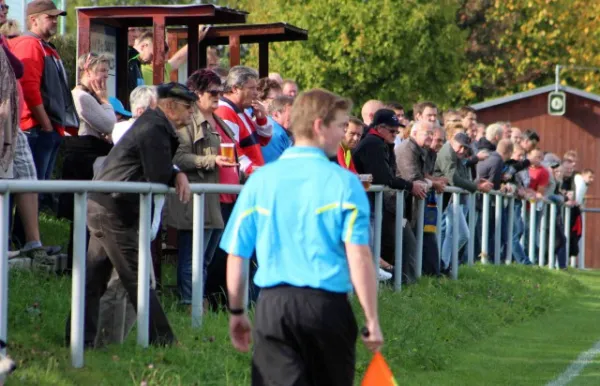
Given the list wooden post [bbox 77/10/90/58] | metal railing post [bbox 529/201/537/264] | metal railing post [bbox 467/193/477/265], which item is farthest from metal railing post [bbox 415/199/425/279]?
metal railing post [bbox 529/201/537/264]

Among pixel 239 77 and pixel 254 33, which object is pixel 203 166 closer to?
pixel 239 77

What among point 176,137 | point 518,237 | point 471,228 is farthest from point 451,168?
point 176,137

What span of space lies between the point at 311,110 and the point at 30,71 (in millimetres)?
5421

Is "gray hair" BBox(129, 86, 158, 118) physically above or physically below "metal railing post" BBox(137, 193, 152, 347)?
above

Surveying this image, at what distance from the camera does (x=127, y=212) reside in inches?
348

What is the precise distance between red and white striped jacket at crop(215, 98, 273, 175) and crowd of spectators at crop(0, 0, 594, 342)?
1 cm

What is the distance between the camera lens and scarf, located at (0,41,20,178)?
988cm

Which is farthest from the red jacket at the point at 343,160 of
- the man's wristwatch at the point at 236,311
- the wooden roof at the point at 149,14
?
the man's wristwatch at the point at 236,311

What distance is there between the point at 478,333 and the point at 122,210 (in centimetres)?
542

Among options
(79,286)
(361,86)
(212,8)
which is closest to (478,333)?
(212,8)

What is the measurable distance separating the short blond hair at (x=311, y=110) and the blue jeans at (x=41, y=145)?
5.40m

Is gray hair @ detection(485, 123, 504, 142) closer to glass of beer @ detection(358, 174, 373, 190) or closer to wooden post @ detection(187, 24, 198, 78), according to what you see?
wooden post @ detection(187, 24, 198, 78)

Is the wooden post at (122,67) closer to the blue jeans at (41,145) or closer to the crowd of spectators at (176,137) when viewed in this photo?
the crowd of spectators at (176,137)

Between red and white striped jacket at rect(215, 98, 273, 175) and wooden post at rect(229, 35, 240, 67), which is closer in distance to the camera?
red and white striped jacket at rect(215, 98, 273, 175)
